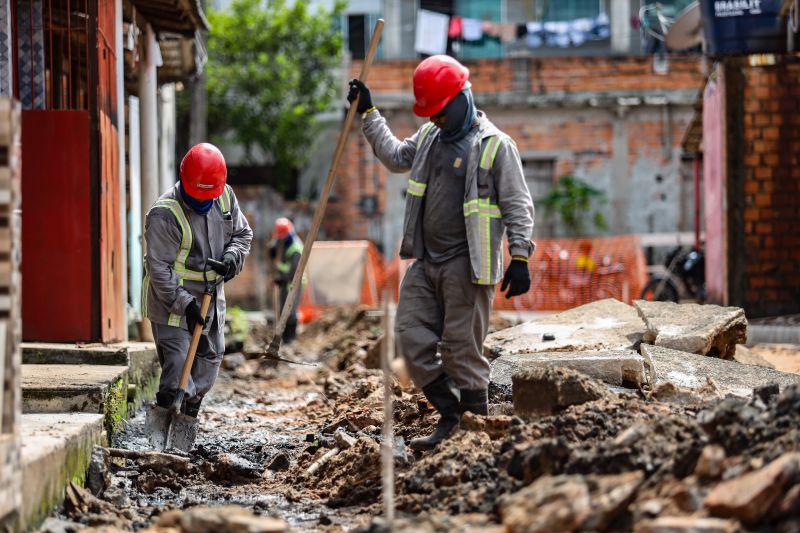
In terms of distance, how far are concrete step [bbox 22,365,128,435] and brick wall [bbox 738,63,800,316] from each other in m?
7.07

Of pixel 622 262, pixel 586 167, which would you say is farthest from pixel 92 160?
pixel 586 167

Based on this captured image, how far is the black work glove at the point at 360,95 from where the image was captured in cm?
648

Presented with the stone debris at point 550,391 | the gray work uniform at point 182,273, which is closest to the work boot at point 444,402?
the stone debris at point 550,391

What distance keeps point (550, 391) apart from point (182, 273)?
98.5 inches

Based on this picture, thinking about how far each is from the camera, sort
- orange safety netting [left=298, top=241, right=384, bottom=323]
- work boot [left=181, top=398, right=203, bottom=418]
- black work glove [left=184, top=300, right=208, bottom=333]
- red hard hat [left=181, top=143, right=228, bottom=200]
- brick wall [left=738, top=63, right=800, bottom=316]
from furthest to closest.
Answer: orange safety netting [left=298, top=241, right=384, bottom=323]
brick wall [left=738, top=63, right=800, bottom=316]
work boot [left=181, top=398, right=203, bottom=418]
black work glove [left=184, top=300, right=208, bottom=333]
red hard hat [left=181, top=143, right=228, bottom=200]

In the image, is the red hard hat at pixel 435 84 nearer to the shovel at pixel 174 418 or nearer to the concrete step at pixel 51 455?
the shovel at pixel 174 418

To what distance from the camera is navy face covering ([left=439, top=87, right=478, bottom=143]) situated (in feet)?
19.6

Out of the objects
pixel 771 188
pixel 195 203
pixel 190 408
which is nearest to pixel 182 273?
pixel 195 203

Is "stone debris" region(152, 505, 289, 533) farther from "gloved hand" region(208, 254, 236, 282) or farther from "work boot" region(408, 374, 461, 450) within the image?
"gloved hand" region(208, 254, 236, 282)

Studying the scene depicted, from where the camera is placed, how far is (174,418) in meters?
6.87

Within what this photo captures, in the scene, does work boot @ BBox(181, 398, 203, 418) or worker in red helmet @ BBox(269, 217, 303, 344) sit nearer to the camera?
work boot @ BBox(181, 398, 203, 418)

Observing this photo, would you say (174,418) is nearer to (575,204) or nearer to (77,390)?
(77,390)

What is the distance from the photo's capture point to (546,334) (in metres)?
8.93

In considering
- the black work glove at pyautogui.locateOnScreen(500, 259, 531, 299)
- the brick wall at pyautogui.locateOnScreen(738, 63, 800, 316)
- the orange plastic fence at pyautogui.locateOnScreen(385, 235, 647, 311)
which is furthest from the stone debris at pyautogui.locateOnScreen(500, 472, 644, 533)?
the orange plastic fence at pyautogui.locateOnScreen(385, 235, 647, 311)
